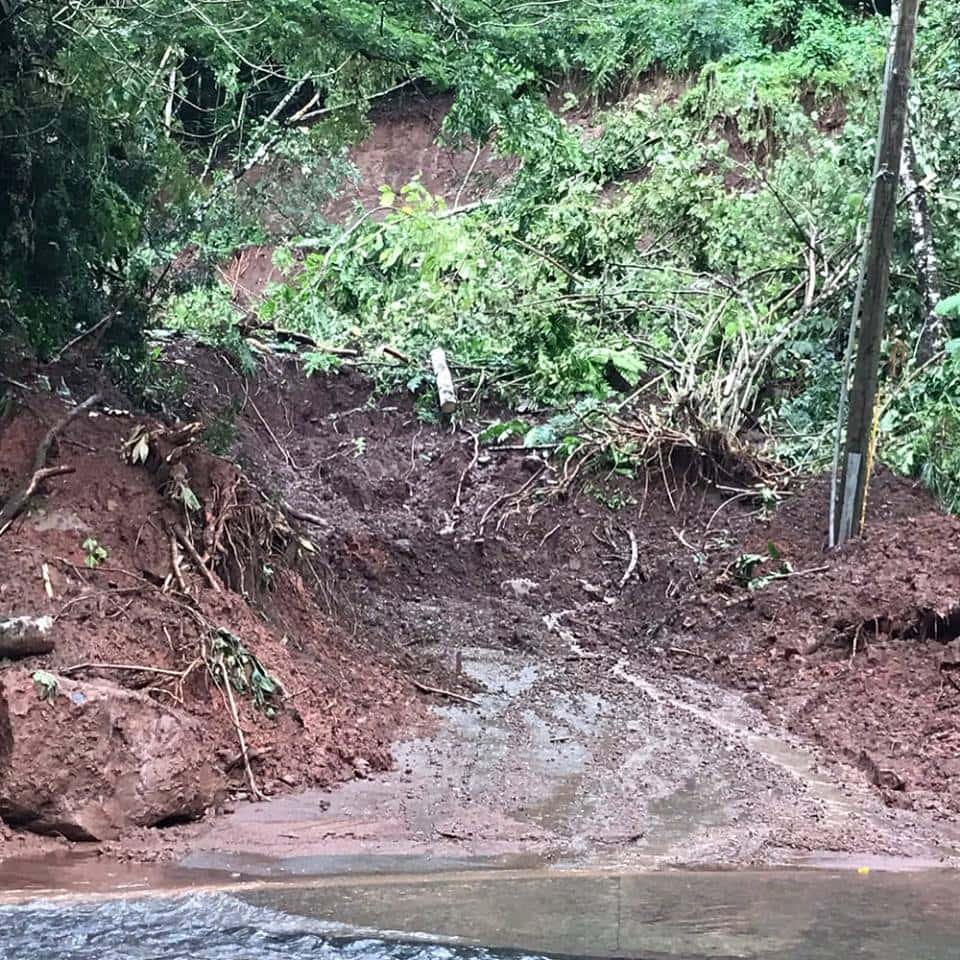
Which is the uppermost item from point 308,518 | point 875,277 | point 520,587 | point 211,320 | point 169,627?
point 875,277

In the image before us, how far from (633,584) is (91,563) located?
16.0 feet

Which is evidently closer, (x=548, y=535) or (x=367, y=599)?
(x=367, y=599)

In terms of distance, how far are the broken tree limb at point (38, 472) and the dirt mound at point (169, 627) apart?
2.1 inches

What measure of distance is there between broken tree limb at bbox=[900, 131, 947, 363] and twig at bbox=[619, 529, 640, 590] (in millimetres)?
3376

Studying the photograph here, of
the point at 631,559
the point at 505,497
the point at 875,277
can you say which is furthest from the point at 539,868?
the point at 505,497

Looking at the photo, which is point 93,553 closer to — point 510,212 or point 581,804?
point 581,804

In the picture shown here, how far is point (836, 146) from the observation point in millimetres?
11523

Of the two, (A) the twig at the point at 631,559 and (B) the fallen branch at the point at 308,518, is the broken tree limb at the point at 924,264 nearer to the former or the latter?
(A) the twig at the point at 631,559

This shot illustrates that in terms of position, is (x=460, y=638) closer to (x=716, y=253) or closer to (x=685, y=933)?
(x=685, y=933)

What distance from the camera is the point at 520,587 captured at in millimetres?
9211

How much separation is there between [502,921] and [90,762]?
2.12 meters

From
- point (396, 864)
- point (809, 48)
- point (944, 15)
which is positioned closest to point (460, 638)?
point (396, 864)

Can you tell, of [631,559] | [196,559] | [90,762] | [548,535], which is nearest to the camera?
[90,762]

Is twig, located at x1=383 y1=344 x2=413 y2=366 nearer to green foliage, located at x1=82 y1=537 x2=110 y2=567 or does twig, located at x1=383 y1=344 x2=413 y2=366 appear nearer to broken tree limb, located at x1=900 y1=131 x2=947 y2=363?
broken tree limb, located at x1=900 y1=131 x2=947 y2=363
